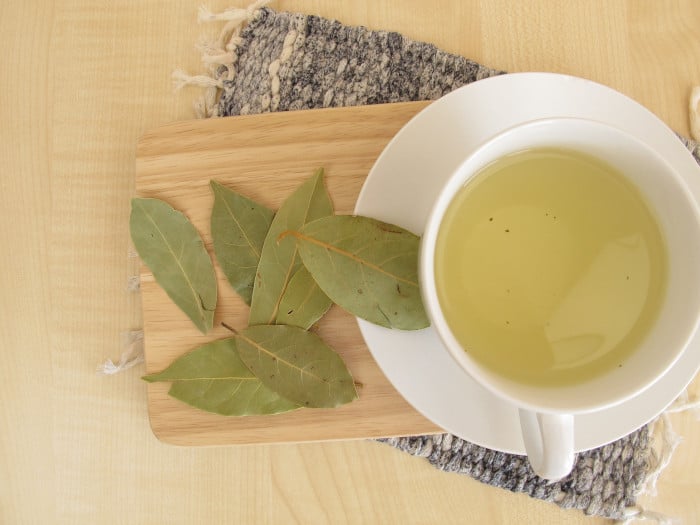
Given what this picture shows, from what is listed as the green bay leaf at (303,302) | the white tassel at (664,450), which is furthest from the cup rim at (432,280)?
the white tassel at (664,450)

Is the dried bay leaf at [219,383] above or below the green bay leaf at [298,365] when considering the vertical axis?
below

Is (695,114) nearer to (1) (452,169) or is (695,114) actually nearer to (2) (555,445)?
(1) (452,169)

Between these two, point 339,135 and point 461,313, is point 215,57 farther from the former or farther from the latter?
point 461,313

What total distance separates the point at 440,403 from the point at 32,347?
48cm

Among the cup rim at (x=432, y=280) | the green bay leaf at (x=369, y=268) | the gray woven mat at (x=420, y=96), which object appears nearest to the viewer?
the cup rim at (x=432, y=280)

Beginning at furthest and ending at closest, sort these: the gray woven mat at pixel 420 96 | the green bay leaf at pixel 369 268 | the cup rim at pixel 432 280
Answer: the gray woven mat at pixel 420 96
the green bay leaf at pixel 369 268
the cup rim at pixel 432 280

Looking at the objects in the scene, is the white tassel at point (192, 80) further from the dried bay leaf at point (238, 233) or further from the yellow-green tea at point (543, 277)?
the yellow-green tea at point (543, 277)

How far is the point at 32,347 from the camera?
28.5 inches

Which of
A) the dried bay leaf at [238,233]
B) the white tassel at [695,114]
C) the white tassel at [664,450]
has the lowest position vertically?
the white tassel at [664,450]

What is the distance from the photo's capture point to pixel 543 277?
0.51 m

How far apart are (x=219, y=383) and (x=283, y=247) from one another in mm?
147

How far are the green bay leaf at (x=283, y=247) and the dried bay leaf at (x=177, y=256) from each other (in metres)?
0.05

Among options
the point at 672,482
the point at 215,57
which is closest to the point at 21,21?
the point at 215,57

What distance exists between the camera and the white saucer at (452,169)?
538mm
